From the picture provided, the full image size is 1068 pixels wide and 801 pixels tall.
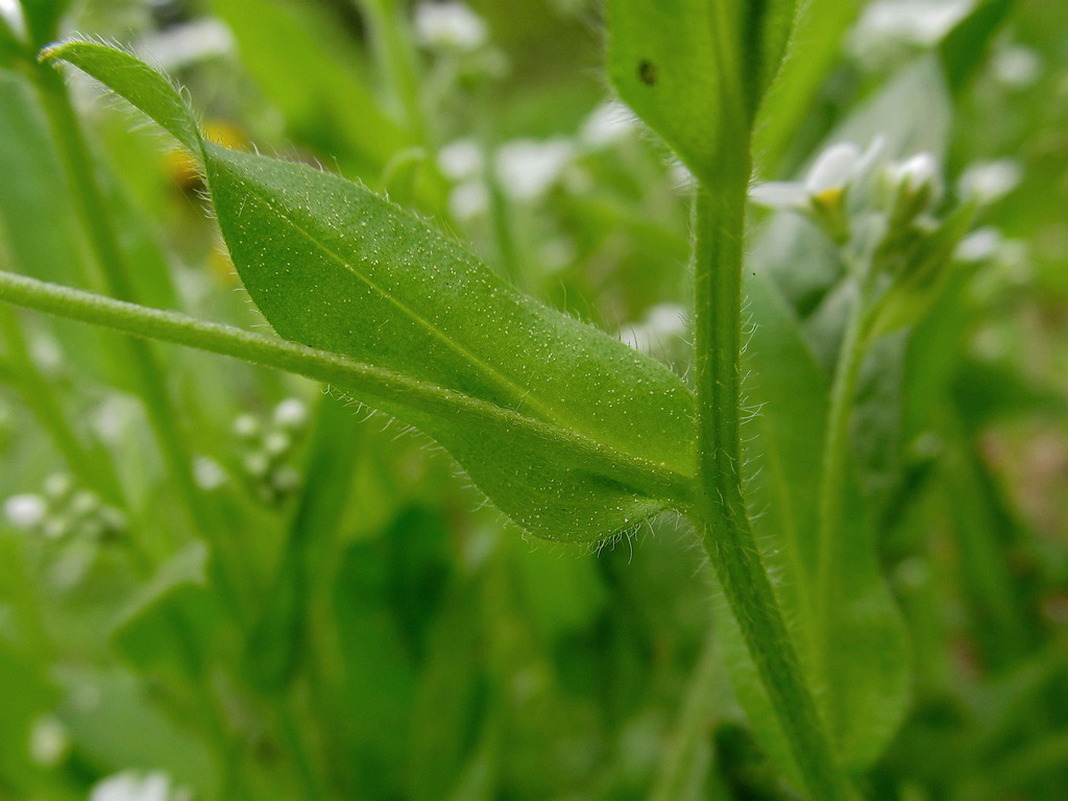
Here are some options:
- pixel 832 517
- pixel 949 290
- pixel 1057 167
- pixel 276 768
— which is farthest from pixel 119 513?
pixel 1057 167

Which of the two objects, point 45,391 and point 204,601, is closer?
point 204,601

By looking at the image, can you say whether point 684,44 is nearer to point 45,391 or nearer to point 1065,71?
point 45,391

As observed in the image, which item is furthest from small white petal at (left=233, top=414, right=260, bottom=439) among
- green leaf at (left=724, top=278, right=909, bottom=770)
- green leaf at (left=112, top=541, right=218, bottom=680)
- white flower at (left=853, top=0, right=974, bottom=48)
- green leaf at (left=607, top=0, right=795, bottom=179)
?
white flower at (left=853, top=0, right=974, bottom=48)

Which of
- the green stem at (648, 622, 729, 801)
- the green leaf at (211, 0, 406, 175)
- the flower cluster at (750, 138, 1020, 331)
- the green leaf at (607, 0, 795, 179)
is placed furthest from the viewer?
the green leaf at (211, 0, 406, 175)

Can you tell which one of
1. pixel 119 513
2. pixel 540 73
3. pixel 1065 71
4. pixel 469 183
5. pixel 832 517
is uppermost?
pixel 540 73

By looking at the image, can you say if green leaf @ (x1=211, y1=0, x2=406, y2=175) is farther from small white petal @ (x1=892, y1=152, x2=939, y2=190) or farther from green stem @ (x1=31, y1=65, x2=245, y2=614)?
small white petal @ (x1=892, y1=152, x2=939, y2=190)

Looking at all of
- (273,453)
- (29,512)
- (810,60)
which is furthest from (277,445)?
(810,60)
